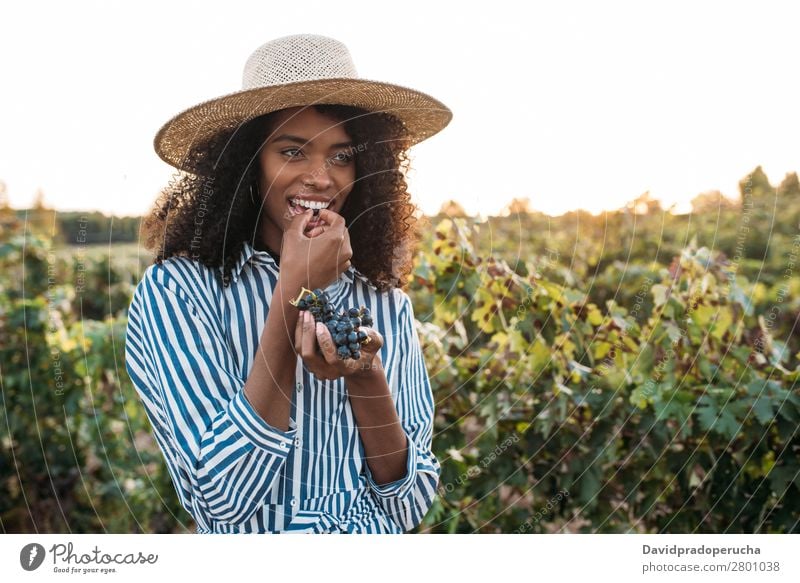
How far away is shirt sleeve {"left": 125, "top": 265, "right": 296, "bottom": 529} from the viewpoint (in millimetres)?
1539

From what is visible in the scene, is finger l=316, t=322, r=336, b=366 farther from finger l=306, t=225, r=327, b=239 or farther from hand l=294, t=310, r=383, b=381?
finger l=306, t=225, r=327, b=239

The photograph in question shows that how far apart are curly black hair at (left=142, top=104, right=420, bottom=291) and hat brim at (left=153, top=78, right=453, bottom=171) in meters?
0.02

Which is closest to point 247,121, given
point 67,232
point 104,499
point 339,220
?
point 339,220

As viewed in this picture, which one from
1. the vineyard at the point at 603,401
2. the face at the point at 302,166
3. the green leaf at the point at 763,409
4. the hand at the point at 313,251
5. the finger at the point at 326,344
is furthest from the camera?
the vineyard at the point at 603,401

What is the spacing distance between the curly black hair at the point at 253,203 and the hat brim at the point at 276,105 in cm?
A: 2

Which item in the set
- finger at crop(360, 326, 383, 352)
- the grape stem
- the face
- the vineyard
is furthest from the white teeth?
the vineyard

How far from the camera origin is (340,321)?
1562 millimetres

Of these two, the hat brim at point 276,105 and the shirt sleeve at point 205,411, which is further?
the hat brim at point 276,105

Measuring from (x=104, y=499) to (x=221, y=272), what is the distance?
2.53 metres

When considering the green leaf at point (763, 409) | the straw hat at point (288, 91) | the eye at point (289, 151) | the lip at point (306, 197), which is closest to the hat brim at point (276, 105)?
the straw hat at point (288, 91)

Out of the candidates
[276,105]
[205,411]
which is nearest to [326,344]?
[205,411]

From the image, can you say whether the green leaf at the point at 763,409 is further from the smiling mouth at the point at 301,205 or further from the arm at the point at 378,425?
the smiling mouth at the point at 301,205

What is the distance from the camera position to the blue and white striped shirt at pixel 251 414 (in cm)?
155
